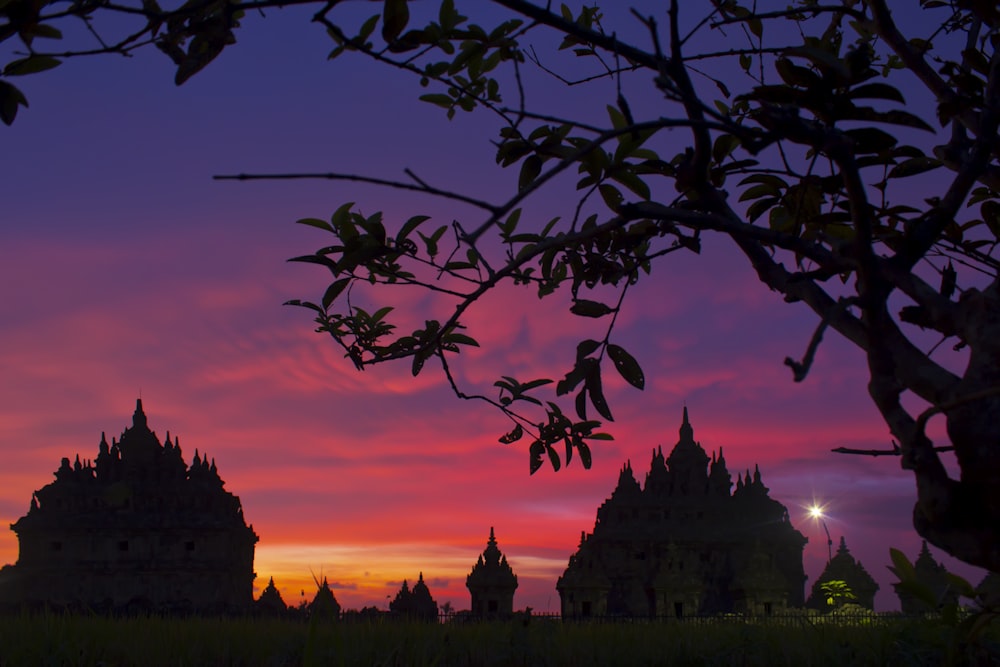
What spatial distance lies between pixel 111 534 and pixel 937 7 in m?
45.3

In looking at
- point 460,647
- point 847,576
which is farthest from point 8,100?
point 847,576

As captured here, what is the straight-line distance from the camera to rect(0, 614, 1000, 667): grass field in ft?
17.7

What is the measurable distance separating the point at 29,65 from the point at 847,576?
146 ft

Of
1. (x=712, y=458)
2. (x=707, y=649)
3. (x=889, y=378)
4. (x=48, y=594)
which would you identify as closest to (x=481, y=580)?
(x=712, y=458)

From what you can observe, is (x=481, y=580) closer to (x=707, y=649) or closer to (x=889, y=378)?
(x=707, y=649)

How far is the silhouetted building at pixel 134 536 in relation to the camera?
43344 mm

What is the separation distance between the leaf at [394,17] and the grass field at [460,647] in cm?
328

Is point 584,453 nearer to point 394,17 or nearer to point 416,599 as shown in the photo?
point 394,17

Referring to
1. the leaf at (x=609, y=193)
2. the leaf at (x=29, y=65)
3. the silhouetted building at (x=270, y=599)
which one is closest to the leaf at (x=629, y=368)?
the leaf at (x=609, y=193)

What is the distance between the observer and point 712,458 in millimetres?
50219

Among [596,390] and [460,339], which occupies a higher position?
[460,339]

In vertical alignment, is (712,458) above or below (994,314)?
above

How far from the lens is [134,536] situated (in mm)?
43938

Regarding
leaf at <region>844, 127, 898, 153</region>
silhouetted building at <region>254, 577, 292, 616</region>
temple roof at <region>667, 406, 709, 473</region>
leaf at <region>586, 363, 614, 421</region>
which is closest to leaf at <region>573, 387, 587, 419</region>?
leaf at <region>586, 363, 614, 421</region>
